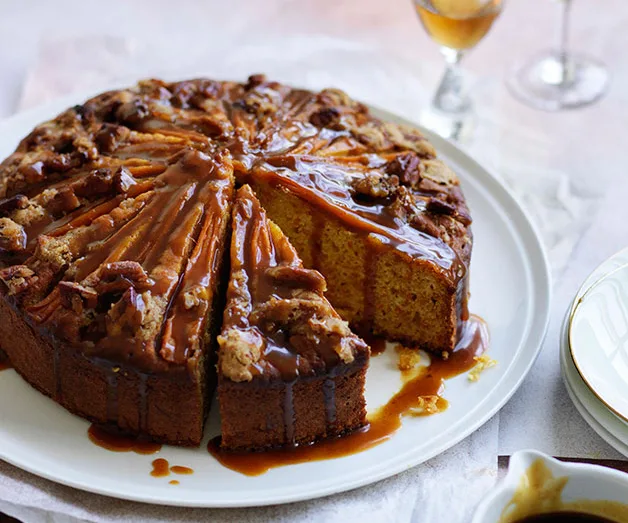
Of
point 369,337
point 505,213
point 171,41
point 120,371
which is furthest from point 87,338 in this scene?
point 171,41

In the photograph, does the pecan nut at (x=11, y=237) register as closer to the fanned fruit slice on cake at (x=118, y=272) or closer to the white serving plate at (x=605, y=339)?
the fanned fruit slice on cake at (x=118, y=272)

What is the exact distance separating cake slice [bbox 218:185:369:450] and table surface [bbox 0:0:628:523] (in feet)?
4.92

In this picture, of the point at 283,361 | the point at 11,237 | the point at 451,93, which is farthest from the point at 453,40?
the point at 11,237

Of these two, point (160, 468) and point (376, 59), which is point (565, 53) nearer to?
point (376, 59)

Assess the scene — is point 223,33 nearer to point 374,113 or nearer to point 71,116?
point 374,113

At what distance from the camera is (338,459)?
3.38 m

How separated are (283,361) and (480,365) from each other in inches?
35.8

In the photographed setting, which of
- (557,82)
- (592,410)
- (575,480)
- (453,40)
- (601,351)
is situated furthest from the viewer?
(557,82)

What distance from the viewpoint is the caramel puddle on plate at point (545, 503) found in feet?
9.84

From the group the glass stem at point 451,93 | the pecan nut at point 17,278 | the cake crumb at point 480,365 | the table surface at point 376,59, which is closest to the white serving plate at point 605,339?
the cake crumb at point 480,365

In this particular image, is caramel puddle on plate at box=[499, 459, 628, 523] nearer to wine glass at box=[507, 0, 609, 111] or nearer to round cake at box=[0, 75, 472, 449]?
round cake at box=[0, 75, 472, 449]

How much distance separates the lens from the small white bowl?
2.97m

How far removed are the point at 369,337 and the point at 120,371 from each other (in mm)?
1161

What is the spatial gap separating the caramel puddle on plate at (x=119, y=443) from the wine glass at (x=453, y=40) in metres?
2.53
